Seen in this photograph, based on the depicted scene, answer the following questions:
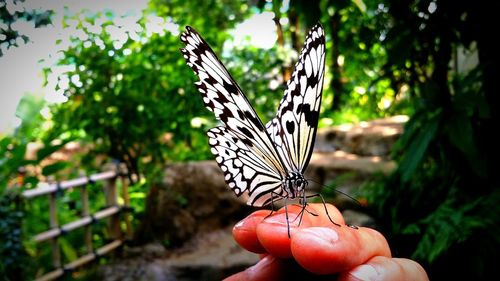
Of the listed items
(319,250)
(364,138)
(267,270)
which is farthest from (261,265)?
(364,138)

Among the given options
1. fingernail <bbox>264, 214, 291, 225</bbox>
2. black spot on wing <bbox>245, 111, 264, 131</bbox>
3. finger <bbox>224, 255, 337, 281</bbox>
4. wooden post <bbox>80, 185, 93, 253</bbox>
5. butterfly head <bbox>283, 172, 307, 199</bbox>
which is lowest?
wooden post <bbox>80, 185, 93, 253</bbox>

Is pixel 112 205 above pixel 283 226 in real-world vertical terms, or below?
below

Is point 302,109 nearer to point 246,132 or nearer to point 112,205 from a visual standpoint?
point 246,132

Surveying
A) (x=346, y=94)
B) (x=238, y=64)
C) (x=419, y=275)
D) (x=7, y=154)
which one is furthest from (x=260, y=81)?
(x=346, y=94)

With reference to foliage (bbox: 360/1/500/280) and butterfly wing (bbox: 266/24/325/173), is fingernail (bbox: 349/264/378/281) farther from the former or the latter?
foliage (bbox: 360/1/500/280)

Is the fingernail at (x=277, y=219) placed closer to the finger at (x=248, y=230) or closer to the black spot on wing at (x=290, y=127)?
the finger at (x=248, y=230)

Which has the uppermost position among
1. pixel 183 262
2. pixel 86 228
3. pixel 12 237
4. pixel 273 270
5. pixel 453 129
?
pixel 453 129

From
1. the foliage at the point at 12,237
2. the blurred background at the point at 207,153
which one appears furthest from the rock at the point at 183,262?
the foliage at the point at 12,237

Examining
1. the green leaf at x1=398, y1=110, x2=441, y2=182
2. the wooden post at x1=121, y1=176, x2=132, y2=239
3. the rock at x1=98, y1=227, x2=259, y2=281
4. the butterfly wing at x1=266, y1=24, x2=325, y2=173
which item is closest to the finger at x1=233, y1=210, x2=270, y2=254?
Result: the butterfly wing at x1=266, y1=24, x2=325, y2=173
